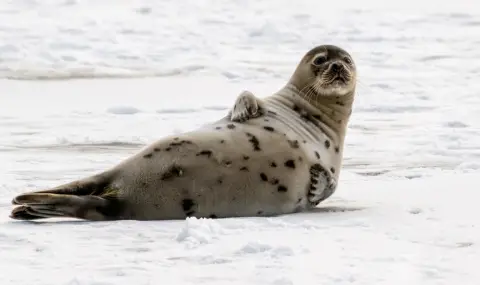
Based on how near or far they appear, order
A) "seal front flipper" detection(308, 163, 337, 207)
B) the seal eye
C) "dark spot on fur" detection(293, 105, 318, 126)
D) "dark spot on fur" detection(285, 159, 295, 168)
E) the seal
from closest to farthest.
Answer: the seal
"dark spot on fur" detection(285, 159, 295, 168)
"seal front flipper" detection(308, 163, 337, 207)
"dark spot on fur" detection(293, 105, 318, 126)
the seal eye

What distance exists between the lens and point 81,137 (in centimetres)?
779

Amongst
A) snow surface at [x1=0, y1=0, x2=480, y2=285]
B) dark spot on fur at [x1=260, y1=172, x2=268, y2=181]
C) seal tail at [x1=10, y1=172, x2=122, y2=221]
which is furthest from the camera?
dark spot on fur at [x1=260, y1=172, x2=268, y2=181]

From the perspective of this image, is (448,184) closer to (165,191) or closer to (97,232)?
(165,191)

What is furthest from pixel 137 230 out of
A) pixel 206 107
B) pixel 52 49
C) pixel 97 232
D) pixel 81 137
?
pixel 52 49

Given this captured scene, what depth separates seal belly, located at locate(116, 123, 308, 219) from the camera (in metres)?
5.18

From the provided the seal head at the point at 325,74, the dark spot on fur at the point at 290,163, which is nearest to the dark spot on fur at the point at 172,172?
the dark spot on fur at the point at 290,163

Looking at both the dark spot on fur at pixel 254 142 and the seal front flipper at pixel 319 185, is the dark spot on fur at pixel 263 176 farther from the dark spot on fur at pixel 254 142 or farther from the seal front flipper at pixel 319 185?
the seal front flipper at pixel 319 185

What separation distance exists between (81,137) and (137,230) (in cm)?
305

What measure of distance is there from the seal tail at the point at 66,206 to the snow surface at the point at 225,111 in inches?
2.8

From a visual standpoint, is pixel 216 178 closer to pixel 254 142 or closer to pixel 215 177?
pixel 215 177

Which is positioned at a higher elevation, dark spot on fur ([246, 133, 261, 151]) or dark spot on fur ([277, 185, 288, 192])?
dark spot on fur ([246, 133, 261, 151])

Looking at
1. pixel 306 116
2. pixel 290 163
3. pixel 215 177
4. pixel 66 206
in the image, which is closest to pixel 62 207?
pixel 66 206

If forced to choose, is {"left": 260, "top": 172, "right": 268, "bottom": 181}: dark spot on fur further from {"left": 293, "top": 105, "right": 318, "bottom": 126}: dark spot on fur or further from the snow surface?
{"left": 293, "top": 105, "right": 318, "bottom": 126}: dark spot on fur

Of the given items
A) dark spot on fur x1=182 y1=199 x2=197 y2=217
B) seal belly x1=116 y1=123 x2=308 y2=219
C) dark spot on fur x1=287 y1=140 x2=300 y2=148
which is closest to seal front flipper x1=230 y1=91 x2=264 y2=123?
seal belly x1=116 y1=123 x2=308 y2=219
